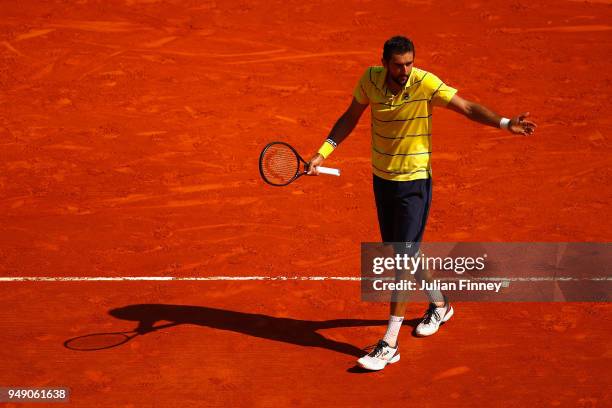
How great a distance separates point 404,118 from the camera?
620 centimetres

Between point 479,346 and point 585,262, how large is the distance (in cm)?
171

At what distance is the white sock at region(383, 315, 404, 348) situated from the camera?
6457 millimetres

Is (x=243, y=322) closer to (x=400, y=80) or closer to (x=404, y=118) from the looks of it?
(x=404, y=118)

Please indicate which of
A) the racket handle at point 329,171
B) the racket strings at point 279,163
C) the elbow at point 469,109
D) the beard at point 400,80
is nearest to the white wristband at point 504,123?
the elbow at point 469,109

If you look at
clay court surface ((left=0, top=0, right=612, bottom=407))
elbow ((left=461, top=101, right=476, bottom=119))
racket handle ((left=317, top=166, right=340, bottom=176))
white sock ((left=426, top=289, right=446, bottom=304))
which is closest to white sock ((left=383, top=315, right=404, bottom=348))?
clay court surface ((left=0, top=0, right=612, bottom=407))

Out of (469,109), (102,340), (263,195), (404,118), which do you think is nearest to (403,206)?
(404,118)

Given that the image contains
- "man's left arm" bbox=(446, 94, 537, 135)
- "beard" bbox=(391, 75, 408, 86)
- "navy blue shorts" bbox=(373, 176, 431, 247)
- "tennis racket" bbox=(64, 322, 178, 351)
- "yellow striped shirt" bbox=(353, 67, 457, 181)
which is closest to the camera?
"man's left arm" bbox=(446, 94, 537, 135)

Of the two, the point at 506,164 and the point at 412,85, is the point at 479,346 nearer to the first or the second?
the point at 412,85

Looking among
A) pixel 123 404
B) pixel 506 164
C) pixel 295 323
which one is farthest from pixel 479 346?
pixel 506 164

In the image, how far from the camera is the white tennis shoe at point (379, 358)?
645 cm

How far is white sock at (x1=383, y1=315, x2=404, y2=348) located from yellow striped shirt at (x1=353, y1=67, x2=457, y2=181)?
1021 millimetres

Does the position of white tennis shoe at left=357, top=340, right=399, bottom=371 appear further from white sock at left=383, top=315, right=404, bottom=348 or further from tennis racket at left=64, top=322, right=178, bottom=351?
tennis racket at left=64, top=322, right=178, bottom=351

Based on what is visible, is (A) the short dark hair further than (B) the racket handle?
No

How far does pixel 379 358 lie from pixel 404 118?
1750 millimetres
